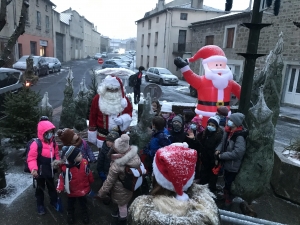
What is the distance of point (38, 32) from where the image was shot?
2925 centimetres

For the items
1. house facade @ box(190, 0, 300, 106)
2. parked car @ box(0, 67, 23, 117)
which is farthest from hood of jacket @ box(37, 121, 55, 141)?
house facade @ box(190, 0, 300, 106)

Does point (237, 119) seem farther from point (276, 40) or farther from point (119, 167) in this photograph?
point (276, 40)

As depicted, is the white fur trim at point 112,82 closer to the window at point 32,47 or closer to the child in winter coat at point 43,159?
the child in winter coat at point 43,159

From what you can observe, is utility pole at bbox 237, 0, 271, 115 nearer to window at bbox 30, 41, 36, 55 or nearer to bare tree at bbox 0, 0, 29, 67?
bare tree at bbox 0, 0, 29, 67

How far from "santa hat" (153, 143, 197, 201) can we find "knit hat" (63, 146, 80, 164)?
1.54m

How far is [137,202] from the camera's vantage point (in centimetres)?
181

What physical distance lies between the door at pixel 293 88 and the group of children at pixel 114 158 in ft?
40.6

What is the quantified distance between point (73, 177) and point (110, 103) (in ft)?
5.11

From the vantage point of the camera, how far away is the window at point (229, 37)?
1862 centimetres

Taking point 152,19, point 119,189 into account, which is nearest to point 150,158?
point 119,189

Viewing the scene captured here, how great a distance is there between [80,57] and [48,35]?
2063cm

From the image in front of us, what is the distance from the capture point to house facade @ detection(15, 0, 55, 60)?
26.2 metres

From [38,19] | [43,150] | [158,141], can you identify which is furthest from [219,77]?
[38,19]

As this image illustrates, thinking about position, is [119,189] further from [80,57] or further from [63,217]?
[80,57]
